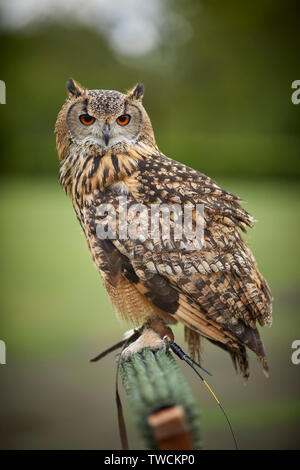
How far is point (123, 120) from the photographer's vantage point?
899mm

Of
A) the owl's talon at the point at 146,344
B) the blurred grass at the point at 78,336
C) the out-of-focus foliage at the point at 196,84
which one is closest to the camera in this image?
the owl's talon at the point at 146,344

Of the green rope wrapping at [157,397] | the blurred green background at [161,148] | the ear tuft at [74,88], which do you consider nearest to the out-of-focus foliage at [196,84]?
the blurred green background at [161,148]

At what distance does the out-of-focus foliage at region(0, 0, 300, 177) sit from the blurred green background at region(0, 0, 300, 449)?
2 centimetres

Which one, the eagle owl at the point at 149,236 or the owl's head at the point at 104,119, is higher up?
the owl's head at the point at 104,119

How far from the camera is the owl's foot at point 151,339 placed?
837 millimetres

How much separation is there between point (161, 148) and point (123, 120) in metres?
2.89

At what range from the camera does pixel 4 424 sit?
2395mm

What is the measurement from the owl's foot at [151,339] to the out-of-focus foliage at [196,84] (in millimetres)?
2456

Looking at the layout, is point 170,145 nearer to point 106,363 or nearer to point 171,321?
point 106,363

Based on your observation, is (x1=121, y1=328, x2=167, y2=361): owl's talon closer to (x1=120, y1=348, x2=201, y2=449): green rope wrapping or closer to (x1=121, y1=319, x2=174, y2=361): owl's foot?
(x1=121, y1=319, x2=174, y2=361): owl's foot

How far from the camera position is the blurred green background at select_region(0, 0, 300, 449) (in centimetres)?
244

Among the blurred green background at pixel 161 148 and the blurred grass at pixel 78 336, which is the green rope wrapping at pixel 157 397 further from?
the blurred green background at pixel 161 148

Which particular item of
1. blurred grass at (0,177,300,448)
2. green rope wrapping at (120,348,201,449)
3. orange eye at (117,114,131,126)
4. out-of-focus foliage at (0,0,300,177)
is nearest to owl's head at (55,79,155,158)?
orange eye at (117,114,131,126)

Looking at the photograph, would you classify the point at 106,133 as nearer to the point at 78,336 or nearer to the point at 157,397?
the point at 157,397
